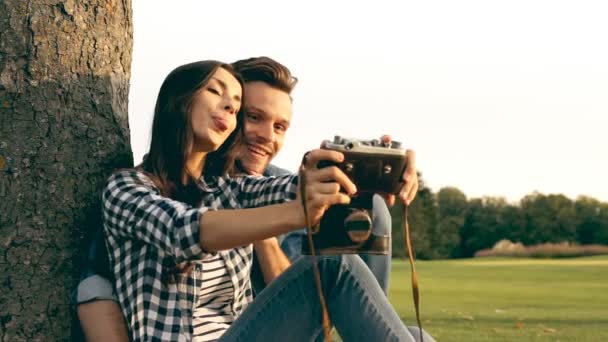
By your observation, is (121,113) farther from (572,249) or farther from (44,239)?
(572,249)

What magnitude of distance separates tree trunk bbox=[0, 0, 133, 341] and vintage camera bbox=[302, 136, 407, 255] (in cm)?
104

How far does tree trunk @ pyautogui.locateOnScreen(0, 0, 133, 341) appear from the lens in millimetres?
3234

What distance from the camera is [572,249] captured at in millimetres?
38719

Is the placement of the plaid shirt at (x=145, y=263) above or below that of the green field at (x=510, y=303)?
above

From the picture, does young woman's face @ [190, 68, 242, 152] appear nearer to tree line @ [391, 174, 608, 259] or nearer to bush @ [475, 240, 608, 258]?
bush @ [475, 240, 608, 258]

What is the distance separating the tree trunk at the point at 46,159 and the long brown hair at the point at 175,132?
0.33 meters

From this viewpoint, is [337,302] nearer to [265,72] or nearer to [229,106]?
[229,106]

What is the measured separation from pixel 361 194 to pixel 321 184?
1.11 ft

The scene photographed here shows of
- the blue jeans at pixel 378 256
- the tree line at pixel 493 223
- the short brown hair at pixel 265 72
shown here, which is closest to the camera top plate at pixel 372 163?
the blue jeans at pixel 378 256

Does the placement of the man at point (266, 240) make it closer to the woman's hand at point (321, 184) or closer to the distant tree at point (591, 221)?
the woman's hand at point (321, 184)

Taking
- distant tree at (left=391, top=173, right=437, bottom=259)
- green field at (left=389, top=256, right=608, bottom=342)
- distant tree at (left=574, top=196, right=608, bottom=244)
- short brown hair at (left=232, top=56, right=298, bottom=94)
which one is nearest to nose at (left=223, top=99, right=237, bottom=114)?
short brown hair at (left=232, top=56, right=298, bottom=94)

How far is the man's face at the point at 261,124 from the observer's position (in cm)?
406

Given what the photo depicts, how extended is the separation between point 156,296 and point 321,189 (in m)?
0.80

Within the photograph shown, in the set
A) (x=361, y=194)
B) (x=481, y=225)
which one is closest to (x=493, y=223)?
(x=481, y=225)
